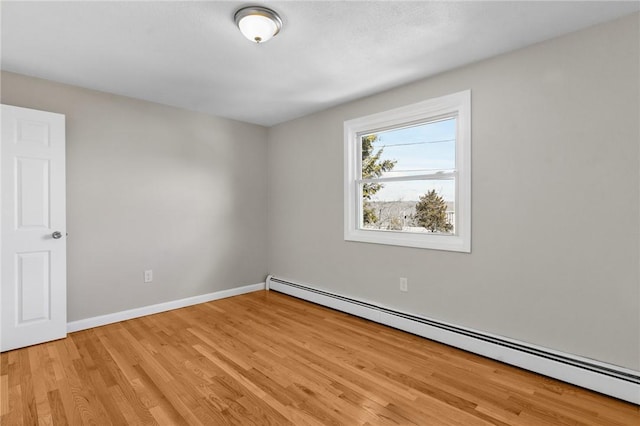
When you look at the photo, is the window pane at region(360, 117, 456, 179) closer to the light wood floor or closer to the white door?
the light wood floor

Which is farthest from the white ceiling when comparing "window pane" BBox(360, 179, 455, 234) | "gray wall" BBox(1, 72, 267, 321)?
"window pane" BBox(360, 179, 455, 234)

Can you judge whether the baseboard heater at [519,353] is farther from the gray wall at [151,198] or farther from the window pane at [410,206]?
the gray wall at [151,198]

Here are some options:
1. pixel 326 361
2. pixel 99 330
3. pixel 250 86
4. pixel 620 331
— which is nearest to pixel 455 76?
pixel 250 86

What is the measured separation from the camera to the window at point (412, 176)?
2805mm

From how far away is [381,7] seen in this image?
6.41 ft

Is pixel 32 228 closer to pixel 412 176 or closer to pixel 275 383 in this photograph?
pixel 275 383

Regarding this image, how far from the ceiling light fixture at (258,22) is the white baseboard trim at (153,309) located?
121 inches

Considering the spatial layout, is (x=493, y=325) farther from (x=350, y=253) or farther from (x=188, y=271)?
(x=188, y=271)

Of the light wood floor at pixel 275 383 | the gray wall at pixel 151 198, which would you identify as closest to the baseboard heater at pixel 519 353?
the light wood floor at pixel 275 383

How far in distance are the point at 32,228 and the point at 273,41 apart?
2.64 meters

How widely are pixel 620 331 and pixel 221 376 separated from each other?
266cm

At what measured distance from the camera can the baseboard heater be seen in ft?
6.54

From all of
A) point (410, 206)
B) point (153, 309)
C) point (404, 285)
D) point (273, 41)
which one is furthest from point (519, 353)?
point (153, 309)

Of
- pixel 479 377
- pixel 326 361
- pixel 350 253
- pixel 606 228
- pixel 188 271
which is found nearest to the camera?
pixel 606 228
